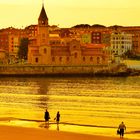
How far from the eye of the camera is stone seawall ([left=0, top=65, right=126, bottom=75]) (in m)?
76.2

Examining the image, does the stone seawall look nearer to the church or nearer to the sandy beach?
the church

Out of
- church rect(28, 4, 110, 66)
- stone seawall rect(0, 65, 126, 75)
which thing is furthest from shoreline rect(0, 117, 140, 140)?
church rect(28, 4, 110, 66)

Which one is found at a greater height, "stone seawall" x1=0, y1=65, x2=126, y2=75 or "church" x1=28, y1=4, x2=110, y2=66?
"church" x1=28, y1=4, x2=110, y2=66

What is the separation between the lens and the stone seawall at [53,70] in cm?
7619

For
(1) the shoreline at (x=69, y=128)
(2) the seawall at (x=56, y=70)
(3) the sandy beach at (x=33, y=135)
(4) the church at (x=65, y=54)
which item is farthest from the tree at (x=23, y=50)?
(3) the sandy beach at (x=33, y=135)

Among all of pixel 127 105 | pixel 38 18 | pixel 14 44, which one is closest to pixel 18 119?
pixel 127 105

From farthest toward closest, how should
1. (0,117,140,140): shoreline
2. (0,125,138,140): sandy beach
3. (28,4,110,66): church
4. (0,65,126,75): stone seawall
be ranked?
(28,4,110,66): church → (0,65,126,75): stone seawall → (0,117,140,140): shoreline → (0,125,138,140): sandy beach

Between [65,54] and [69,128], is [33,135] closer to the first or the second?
[69,128]

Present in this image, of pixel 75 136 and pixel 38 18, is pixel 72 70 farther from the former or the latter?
pixel 75 136

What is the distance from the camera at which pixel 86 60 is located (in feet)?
262

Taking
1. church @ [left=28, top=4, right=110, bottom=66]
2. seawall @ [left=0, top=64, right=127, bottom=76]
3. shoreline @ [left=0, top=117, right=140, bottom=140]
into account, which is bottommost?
shoreline @ [left=0, top=117, right=140, bottom=140]

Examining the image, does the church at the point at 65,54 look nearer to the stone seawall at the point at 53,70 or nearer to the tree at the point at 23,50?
the stone seawall at the point at 53,70

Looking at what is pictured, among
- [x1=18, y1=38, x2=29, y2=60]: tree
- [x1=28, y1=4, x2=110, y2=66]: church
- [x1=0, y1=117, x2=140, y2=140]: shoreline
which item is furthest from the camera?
[x1=18, y1=38, x2=29, y2=60]: tree

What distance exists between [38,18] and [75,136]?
6618 centimetres
